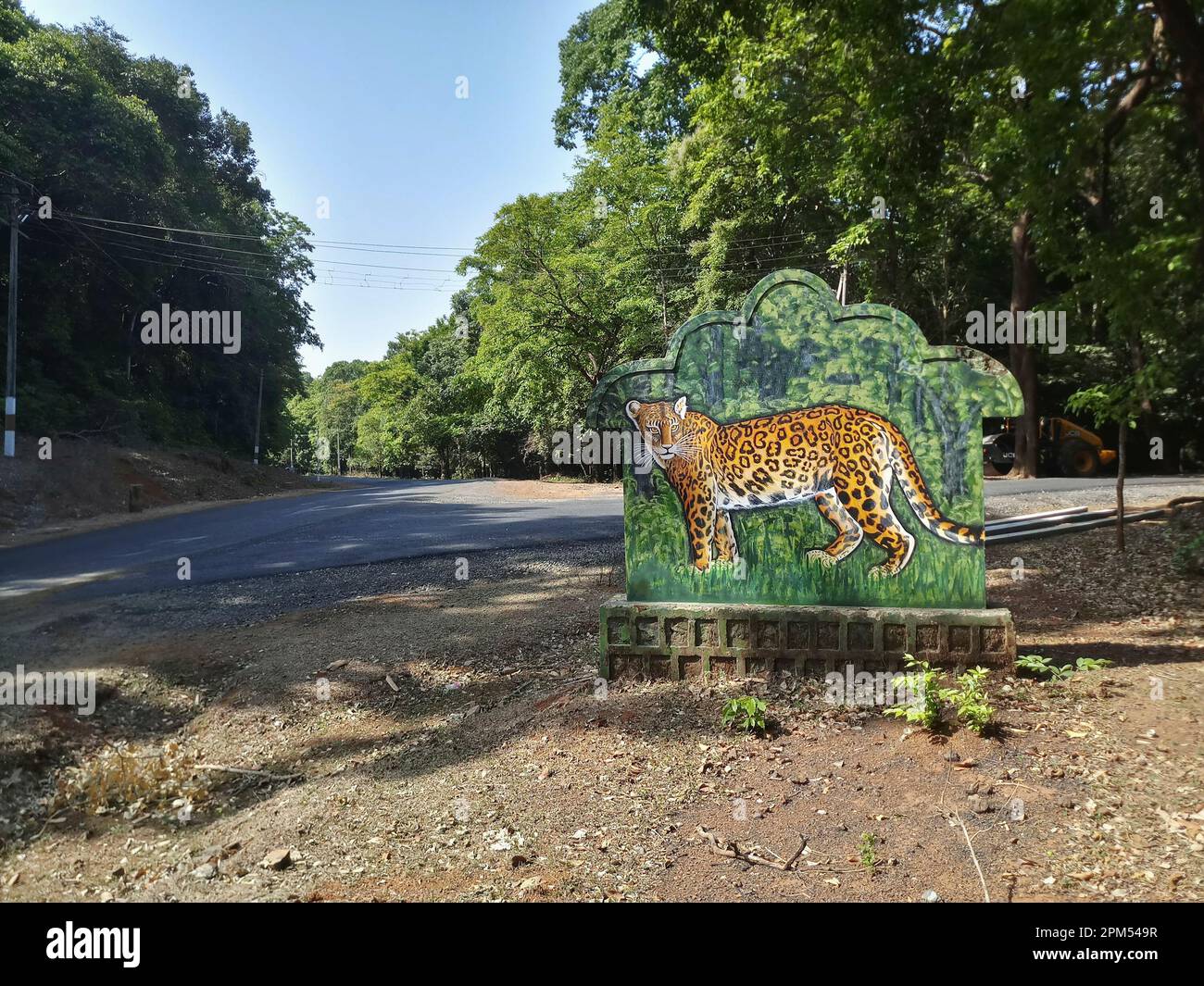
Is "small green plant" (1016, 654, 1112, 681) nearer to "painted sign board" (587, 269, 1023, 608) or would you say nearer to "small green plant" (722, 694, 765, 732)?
"painted sign board" (587, 269, 1023, 608)

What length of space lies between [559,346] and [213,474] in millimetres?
12720

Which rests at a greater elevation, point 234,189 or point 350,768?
point 234,189

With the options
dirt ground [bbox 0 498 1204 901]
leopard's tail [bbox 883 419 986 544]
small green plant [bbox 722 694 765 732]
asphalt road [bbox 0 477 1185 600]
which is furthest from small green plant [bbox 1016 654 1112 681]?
asphalt road [bbox 0 477 1185 600]

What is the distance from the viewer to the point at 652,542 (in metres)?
5.87

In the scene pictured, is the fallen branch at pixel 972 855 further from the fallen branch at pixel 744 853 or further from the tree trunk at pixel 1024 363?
the tree trunk at pixel 1024 363

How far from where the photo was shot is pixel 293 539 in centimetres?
1420

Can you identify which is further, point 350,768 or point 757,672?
point 757,672

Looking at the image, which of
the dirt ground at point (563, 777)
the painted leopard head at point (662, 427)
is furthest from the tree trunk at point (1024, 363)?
the painted leopard head at point (662, 427)

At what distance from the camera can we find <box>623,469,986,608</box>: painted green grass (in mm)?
5423

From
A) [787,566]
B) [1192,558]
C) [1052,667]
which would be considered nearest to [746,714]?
[787,566]

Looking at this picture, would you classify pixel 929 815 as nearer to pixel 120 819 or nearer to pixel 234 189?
pixel 120 819

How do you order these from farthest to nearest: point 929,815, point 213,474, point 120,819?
point 213,474 < point 120,819 < point 929,815

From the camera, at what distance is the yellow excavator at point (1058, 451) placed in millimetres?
23578
